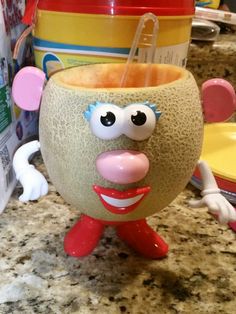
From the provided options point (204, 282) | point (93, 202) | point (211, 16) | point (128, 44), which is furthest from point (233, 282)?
point (211, 16)

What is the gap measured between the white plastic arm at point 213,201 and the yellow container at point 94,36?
176 millimetres

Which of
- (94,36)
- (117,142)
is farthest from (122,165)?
(94,36)

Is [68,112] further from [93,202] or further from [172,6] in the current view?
[172,6]

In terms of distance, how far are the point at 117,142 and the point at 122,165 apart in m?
0.02

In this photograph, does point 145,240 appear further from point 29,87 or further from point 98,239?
point 29,87

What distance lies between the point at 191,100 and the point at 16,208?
0.24m

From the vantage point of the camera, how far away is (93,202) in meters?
0.30

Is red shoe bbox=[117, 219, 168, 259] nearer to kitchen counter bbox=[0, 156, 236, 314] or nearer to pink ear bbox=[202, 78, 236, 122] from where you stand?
kitchen counter bbox=[0, 156, 236, 314]

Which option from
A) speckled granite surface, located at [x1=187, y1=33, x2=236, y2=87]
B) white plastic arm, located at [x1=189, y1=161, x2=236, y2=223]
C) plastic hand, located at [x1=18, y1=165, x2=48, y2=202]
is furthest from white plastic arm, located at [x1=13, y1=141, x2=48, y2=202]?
speckled granite surface, located at [x1=187, y1=33, x2=236, y2=87]

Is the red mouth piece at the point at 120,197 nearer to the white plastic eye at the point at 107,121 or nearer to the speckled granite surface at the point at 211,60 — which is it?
the white plastic eye at the point at 107,121

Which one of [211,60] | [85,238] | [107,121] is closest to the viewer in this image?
[107,121]

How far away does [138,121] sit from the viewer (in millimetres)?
269

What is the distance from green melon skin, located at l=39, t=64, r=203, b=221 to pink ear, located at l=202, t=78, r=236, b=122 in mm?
69

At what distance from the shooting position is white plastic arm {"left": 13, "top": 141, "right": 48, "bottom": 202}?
1.09 ft
